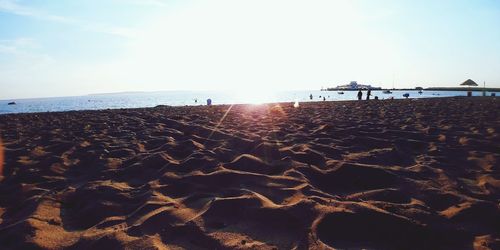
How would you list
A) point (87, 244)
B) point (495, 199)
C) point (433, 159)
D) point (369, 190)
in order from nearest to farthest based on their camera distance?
point (87, 244)
point (495, 199)
point (369, 190)
point (433, 159)

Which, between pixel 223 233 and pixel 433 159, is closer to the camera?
pixel 223 233

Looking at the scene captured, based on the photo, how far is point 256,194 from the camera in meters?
3.56

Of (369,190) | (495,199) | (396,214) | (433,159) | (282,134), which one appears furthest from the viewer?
(282,134)

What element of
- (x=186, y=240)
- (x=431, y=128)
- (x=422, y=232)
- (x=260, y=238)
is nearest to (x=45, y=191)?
(x=186, y=240)

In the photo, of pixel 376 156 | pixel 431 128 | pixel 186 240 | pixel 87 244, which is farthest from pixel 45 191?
pixel 431 128

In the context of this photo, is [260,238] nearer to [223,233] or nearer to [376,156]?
[223,233]

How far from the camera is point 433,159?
5133 millimetres

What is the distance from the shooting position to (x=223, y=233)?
2805 millimetres

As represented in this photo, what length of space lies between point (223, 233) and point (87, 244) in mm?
1024

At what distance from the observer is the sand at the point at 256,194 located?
2.76 meters

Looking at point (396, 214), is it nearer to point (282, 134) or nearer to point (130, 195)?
point (130, 195)

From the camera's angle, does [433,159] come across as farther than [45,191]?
Yes

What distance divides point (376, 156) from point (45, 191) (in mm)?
4382

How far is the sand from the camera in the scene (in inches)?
109
